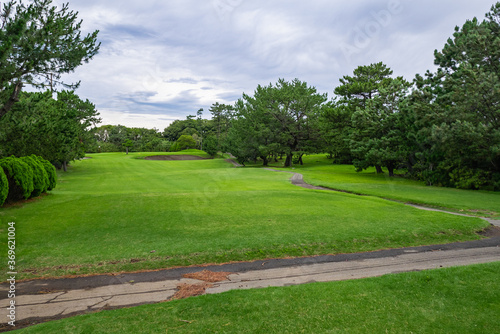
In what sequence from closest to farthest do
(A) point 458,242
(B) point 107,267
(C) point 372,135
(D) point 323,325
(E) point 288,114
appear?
(D) point 323,325
(B) point 107,267
(A) point 458,242
(C) point 372,135
(E) point 288,114

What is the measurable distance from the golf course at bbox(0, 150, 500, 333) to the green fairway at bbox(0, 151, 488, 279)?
38mm

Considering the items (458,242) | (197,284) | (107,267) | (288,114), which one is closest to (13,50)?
(107,267)

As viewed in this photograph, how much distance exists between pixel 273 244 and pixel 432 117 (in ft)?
69.7

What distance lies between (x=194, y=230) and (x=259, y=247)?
9.61ft

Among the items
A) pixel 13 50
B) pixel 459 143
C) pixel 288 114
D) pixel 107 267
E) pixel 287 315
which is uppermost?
pixel 288 114

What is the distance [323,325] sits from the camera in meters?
4.33

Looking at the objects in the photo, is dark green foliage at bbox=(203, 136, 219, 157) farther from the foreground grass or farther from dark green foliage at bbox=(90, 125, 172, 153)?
the foreground grass

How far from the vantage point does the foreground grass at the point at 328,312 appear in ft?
14.1

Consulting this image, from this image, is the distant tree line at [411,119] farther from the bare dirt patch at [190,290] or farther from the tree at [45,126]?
the tree at [45,126]

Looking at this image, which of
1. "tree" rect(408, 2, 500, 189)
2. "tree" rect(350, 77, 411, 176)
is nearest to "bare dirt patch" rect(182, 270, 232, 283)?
"tree" rect(408, 2, 500, 189)

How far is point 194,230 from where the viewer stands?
34.8 ft

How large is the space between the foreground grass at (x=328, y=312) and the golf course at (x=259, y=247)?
0.02 m

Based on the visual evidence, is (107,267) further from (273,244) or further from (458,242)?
(458,242)

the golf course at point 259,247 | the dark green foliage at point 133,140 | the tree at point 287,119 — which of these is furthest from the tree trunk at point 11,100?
the dark green foliage at point 133,140
